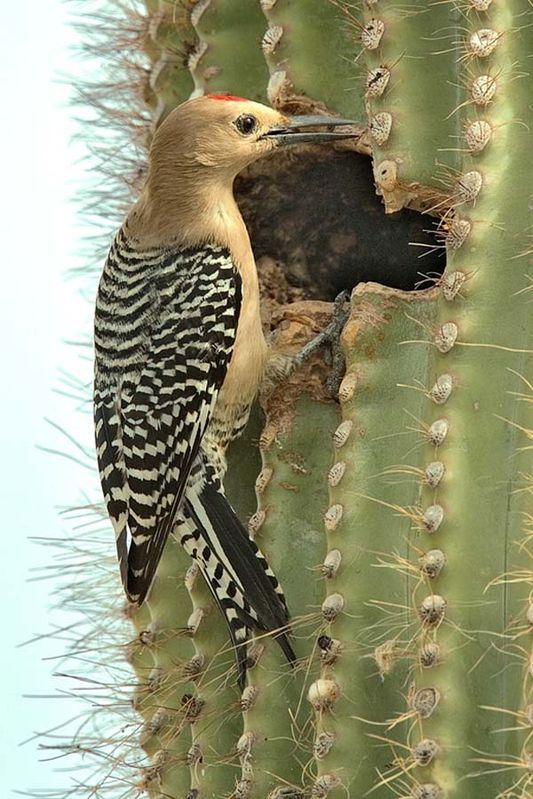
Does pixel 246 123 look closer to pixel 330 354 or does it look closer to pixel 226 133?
pixel 226 133

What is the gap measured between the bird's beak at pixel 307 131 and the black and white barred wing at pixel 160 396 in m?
0.23

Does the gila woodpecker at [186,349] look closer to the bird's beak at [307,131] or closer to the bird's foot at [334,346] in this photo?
the bird's beak at [307,131]

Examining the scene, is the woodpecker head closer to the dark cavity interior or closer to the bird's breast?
the dark cavity interior

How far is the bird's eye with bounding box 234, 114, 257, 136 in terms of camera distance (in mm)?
2105

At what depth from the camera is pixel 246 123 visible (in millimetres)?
2117

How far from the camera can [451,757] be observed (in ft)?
4.55

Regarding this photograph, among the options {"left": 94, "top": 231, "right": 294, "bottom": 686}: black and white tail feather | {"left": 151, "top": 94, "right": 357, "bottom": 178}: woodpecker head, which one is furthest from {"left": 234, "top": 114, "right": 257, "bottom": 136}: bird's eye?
{"left": 94, "top": 231, "right": 294, "bottom": 686}: black and white tail feather

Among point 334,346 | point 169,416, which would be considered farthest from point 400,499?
point 169,416

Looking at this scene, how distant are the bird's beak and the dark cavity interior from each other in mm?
49

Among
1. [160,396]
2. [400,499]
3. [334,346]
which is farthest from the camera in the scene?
[160,396]

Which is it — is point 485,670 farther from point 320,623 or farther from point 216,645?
point 216,645

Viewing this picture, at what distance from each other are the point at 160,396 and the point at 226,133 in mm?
458

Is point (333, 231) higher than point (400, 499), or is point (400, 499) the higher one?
point (333, 231)

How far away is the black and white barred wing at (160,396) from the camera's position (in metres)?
1.99
